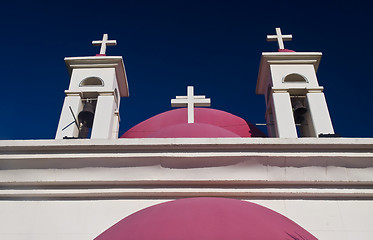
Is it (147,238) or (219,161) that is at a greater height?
(219,161)

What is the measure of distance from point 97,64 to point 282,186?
4.43m

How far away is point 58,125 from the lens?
5945mm

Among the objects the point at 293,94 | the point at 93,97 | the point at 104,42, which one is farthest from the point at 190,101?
the point at 104,42

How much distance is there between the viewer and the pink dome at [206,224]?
9.41 feet

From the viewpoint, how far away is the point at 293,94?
6.55 m

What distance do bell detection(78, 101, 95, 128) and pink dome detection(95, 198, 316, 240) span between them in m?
3.21

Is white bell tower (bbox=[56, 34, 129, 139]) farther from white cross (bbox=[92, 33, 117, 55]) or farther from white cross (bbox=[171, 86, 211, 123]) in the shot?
white cross (bbox=[171, 86, 211, 123])

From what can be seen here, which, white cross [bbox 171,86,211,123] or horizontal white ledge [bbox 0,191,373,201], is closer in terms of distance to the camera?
horizontal white ledge [bbox 0,191,373,201]

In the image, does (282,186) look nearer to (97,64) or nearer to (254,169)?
(254,169)

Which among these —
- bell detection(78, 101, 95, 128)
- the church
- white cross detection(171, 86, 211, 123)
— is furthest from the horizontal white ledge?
white cross detection(171, 86, 211, 123)

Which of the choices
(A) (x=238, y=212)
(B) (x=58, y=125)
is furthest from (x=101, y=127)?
(A) (x=238, y=212)

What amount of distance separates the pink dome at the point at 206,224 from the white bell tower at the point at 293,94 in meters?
2.59

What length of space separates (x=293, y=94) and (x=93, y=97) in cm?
377

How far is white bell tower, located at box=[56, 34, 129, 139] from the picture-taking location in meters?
5.95
